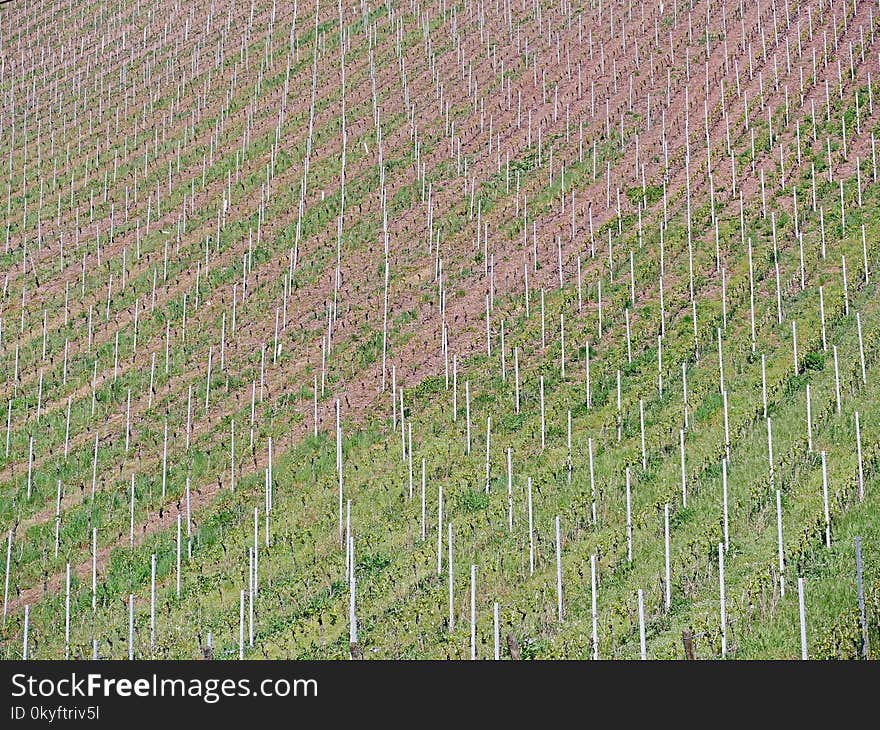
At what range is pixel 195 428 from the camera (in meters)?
22.7

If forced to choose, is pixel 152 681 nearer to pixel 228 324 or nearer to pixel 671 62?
pixel 228 324

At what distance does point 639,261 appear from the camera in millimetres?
24562

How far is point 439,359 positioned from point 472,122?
1235 centimetres

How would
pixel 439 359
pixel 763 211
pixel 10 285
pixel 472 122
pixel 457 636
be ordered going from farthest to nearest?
pixel 472 122, pixel 10 285, pixel 763 211, pixel 439 359, pixel 457 636

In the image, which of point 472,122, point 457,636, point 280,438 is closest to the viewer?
point 457,636

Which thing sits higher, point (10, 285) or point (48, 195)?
point (48, 195)

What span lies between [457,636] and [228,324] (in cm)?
1338

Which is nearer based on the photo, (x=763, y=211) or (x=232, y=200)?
(x=763, y=211)

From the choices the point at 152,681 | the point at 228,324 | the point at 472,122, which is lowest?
the point at 152,681

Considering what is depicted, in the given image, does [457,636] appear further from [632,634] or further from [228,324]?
[228,324]

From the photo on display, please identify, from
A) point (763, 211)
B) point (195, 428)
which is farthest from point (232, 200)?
point (763, 211)

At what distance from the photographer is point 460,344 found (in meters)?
23.6

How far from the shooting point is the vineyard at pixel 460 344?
15.5 metres

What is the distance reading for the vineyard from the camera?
15.5 m
